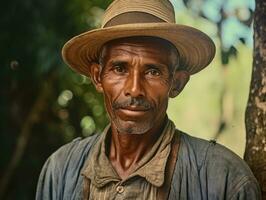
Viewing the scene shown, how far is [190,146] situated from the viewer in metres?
2.62

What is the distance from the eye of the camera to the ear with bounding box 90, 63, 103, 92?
8.82ft

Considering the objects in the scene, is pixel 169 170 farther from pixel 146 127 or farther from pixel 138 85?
pixel 138 85

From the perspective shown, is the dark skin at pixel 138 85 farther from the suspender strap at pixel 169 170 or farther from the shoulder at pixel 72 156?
the shoulder at pixel 72 156

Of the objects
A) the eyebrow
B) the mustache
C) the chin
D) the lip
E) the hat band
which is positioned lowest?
the chin

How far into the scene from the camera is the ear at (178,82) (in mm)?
2641

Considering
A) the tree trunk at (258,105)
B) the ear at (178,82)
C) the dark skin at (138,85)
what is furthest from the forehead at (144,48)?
the tree trunk at (258,105)

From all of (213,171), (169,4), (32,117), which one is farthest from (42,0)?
(213,171)

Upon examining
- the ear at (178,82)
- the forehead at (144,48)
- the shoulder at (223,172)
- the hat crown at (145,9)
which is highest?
the hat crown at (145,9)

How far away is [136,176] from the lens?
2549 millimetres

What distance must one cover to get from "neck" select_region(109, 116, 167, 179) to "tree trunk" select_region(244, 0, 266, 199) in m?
0.45

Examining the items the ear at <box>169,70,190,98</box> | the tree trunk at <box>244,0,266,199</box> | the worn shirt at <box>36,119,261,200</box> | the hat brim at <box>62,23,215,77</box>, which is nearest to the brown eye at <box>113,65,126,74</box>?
the hat brim at <box>62,23,215,77</box>

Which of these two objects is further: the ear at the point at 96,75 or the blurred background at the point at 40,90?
the blurred background at the point at 40,90

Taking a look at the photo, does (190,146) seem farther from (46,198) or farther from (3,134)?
(3,134)

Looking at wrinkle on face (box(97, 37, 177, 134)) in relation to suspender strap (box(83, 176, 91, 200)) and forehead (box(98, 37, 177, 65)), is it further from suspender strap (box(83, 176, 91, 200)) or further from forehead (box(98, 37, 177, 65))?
suspender strap (box(83, 176, 91, 200))
